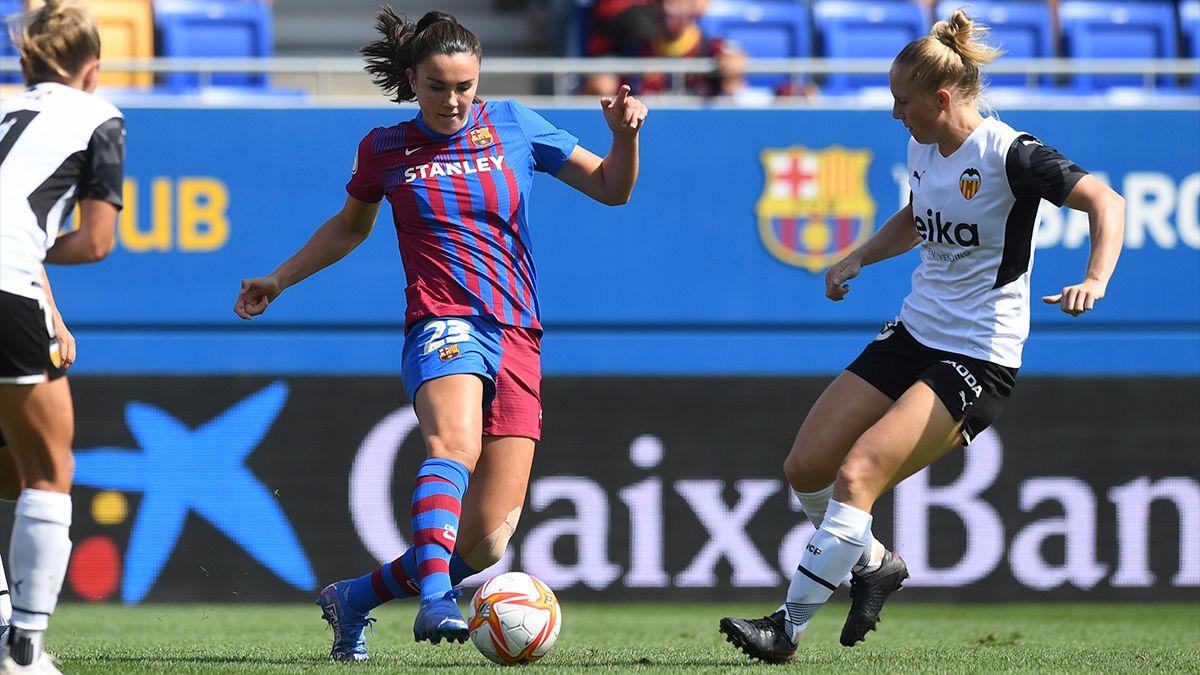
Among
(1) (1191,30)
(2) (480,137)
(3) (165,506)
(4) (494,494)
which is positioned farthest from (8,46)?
(1) (1191,30)

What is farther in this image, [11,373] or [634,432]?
[634,432]

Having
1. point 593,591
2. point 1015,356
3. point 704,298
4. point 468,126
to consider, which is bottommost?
point 593,591

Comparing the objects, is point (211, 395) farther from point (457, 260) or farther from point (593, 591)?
point (457, 260)

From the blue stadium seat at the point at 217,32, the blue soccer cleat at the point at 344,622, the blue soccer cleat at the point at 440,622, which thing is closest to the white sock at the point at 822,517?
the blue soccer cleat at the point at 440,622

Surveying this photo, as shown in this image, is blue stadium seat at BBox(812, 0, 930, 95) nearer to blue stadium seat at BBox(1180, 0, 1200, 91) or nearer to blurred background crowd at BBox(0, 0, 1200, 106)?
blurred background crowd at BBox(0, 0, 1200, 106)

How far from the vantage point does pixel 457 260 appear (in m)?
4.98

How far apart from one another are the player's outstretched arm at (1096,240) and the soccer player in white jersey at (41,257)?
260 centimetres

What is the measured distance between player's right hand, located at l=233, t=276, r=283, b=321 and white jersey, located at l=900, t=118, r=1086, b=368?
2.09 meters

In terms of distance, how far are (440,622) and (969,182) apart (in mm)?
2101

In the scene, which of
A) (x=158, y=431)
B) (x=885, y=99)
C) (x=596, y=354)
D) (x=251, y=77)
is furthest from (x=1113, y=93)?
(x=158, y=431)

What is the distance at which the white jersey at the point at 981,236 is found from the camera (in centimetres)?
484

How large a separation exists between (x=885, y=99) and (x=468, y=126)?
512 cm

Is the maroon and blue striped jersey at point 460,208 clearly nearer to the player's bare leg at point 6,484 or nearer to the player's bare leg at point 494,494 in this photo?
the player's bare leg at point 494,494

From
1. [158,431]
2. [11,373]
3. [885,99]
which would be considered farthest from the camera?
[885,99]
